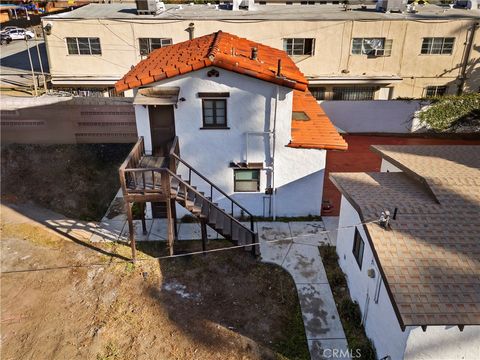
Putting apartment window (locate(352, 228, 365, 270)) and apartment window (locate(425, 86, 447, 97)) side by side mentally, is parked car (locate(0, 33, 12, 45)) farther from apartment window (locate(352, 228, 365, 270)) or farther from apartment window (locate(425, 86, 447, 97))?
apartment window (locate(352, 228, 365, 270))

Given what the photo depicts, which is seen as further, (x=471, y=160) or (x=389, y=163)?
(x=389, y=163)

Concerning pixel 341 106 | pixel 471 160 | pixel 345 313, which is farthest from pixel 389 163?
pixel 341 106

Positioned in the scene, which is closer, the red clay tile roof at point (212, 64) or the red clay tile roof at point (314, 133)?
the red clay tile roof at point (212, 64)

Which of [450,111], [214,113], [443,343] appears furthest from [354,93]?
[443,343]

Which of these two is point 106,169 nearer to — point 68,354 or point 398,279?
point 68,354

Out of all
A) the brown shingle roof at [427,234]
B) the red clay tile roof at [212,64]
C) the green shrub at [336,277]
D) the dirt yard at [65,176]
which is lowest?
the green shrub at [336,277]

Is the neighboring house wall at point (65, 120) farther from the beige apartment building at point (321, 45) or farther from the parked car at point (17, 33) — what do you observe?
the parked car at point (17, 33)

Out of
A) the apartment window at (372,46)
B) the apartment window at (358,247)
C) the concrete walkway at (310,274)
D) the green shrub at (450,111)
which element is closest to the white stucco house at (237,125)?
the concrete walkway at (310,274)

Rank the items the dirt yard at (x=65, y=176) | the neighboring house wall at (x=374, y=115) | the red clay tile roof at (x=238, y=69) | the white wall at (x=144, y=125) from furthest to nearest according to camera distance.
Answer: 1. the neighboring house wall at (x=374, y=115)
2. the dirt yard at (x=65, y=176)
3. the white wall at (x=144, y=125)
4. the red clay tile roof at (x=238, y=69)
